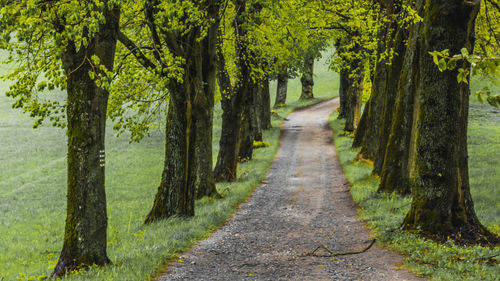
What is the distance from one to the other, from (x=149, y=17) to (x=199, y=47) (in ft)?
5.84

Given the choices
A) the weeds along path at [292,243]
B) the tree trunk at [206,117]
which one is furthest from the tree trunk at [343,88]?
the tree trunk at [206,117]

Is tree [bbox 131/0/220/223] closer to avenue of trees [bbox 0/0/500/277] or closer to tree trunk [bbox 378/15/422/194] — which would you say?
avenue of trees [bbox 0/0/500/277]

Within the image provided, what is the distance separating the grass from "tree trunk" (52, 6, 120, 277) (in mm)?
450

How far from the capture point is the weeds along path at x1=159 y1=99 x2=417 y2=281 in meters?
7.27

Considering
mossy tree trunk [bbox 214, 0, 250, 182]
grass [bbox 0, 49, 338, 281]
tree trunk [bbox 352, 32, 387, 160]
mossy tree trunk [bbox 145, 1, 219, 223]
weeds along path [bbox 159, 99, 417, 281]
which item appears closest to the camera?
weeds along path [bbox 159, 99, 417, 281]

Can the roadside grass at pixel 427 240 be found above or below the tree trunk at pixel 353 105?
below

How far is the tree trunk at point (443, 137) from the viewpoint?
8.26 meters

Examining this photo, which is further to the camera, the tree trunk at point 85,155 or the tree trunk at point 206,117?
the tree trunk at point 206,117

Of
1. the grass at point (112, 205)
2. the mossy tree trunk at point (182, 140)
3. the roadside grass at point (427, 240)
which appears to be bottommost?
the grass at point (112, 205)

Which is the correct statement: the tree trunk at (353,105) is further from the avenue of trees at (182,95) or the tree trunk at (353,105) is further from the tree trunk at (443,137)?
the tree trunk at (443,137)

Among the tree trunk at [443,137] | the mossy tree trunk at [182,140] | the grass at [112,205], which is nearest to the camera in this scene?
the tree trunk at [443,137]

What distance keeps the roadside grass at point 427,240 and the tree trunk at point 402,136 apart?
0.52 meters

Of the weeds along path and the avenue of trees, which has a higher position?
the avenue of trees

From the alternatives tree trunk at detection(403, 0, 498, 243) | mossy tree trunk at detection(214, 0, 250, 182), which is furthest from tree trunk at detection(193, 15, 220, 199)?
tree trunk at detection(403, 0, 498, 243)
